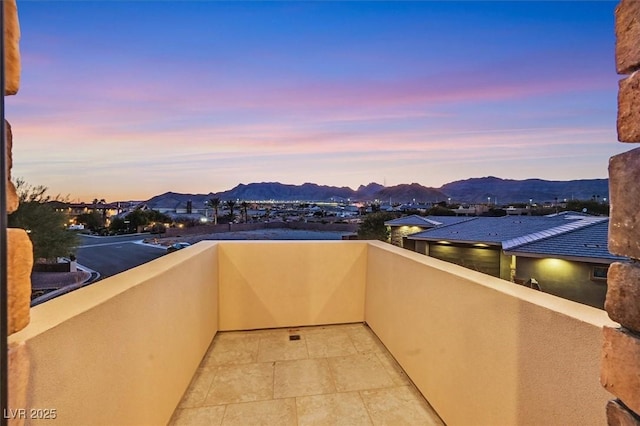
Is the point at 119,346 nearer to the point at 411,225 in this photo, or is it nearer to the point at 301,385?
the point at 301,385

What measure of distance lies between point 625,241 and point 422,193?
61954mm

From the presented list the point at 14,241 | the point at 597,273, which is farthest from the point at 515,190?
the point at 14,241

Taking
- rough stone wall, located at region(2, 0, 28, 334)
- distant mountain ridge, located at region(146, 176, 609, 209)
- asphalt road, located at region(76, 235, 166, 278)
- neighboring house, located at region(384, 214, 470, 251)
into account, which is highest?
distant mountain ridge, located at region(146, 176, 609, 209)

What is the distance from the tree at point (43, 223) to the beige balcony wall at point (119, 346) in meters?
12.5

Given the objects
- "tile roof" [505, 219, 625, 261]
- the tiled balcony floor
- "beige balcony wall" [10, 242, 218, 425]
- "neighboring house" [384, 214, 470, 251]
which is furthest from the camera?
"neighboring house" [384, 214, 470, 251]

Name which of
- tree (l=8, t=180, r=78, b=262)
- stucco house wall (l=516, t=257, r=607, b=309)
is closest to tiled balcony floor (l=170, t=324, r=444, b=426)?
stucco house wall (l=516, t=257, r=607, b=309)

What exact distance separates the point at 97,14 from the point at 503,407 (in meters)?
6.31

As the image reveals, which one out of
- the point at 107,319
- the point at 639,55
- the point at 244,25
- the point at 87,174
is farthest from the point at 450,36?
the point at 87,174

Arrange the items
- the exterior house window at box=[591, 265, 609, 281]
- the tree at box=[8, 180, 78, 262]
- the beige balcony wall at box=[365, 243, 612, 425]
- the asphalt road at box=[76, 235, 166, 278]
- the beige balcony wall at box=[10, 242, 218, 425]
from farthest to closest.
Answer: the asphalt road at box=[76, 235, 166, 278] < the tree at box=[8, 180, 78, 262] < the exterior house window at box=[591, 265, 609, 281] < the beige balcony wall at box=[365, 243, 612, 425] < the beige balcony wall at box=[10, 242, 218, 425]

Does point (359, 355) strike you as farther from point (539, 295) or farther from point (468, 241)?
point (468, 241)

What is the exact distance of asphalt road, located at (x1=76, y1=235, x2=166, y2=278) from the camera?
15539mm

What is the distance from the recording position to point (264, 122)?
35.8 ft

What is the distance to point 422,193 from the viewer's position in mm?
59594

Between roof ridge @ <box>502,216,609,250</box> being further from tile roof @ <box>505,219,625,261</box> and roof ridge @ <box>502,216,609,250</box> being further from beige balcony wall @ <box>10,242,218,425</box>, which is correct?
beige balcony wall @ <box>10,242,218,425</box>
